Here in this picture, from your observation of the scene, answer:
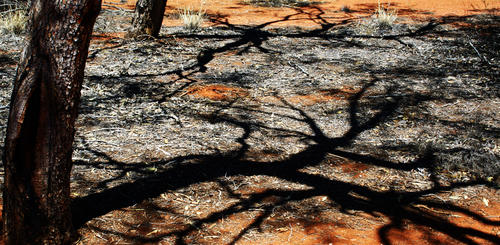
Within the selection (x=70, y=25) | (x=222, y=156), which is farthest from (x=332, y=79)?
(x=70, y=25)

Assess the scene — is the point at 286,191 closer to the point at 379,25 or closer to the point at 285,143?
the point at 285,143

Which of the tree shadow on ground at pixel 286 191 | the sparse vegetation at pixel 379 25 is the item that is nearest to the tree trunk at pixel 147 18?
the sparse vegetation at pixel 379 25

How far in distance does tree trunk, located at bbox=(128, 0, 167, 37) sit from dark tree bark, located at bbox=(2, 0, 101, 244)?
19.3 ft

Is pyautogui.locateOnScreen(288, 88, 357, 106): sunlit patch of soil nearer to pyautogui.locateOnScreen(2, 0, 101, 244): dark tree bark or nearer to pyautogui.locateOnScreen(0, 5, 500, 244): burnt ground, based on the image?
pyautogui.locateOnScreen(0, 5, 500, 244): burnt ground

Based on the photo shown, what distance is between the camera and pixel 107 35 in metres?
8.38

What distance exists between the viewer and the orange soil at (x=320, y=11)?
1020 cm

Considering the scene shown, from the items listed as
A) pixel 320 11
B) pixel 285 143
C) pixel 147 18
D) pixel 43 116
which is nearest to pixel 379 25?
pixel 320 11

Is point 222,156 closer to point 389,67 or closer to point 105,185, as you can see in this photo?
point 105,185

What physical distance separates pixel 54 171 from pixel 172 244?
751 mm

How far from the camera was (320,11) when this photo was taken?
11.5m

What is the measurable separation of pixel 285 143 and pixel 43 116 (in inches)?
91.9

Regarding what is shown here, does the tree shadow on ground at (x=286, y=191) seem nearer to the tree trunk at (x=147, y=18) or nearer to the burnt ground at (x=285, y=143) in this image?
the burnt ground at (x=285, y=143)

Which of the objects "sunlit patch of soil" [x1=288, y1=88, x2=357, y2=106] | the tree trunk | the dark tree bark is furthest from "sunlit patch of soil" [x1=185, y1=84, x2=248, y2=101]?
the dark tree bark

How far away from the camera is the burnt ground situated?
9.72 feet
